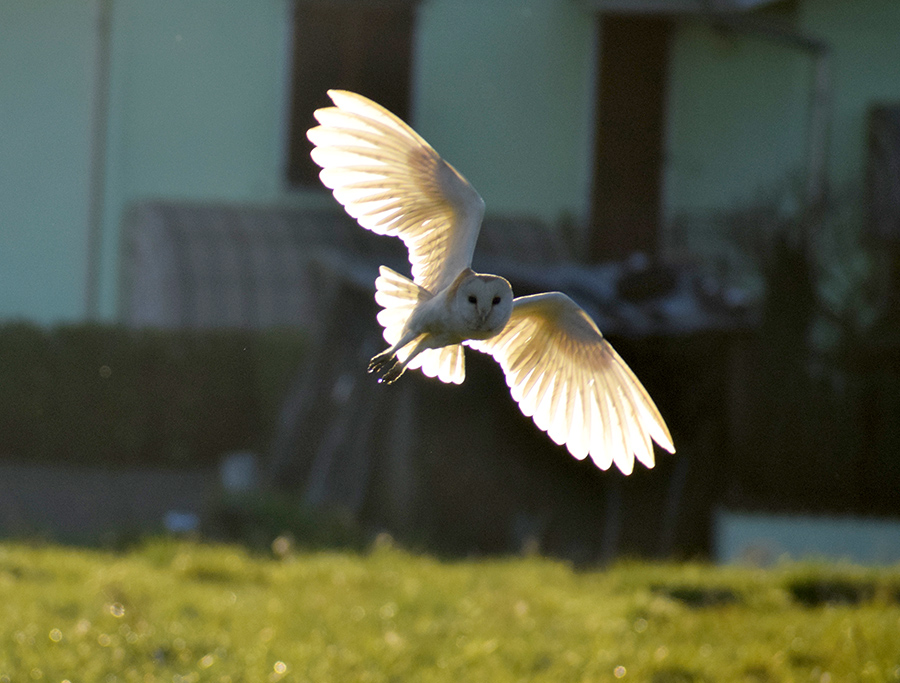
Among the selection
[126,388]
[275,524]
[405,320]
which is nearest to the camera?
[405,320]

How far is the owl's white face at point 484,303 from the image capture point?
1.88 meters

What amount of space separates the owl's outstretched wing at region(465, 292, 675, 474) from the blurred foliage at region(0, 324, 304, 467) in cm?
784

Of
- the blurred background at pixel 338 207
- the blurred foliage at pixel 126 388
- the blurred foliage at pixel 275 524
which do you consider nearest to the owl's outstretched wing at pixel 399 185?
the blurred foliage at pixel 275 524

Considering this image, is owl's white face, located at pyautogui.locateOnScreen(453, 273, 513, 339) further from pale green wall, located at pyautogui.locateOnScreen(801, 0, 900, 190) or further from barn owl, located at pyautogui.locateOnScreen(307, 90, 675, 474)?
pale green wall, located at pyautogui.locateOnScreen(801, 0, 900, 190)

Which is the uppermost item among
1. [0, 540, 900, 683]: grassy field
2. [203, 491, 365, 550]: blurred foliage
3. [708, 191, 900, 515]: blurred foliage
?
[708, 191, 900, 515]: blurred foliage

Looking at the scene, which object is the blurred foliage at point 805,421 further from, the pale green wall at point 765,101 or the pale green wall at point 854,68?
the pale green wall at point 765,101

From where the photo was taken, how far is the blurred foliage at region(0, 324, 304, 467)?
399 inches

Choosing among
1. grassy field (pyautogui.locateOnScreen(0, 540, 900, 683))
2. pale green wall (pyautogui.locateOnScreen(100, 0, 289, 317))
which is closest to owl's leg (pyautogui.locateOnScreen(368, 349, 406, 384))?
grassy field (pyautogui.locateOnScreen(0, 540, 900, 683))

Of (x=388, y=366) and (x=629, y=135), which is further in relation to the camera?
(x=629, y=135)

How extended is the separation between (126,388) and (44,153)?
2276 millimetres

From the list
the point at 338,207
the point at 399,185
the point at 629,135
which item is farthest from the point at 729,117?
the point at 399,185

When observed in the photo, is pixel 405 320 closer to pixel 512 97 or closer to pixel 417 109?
pixel 417 109

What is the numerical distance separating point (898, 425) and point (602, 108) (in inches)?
181

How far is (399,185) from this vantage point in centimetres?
239
